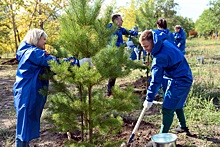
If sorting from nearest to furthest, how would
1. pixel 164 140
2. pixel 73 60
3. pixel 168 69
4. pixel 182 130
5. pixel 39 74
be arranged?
pixel 73 60 < pixel 39 74 < pixel 164 140 < pixel 168 69 < pixel 182 130

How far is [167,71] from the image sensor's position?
3.41 metres

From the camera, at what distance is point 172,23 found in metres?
27.1

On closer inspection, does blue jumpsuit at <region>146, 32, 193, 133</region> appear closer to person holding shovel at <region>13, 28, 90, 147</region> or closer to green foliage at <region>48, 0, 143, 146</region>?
green foliage at <region>48, 0, 143, 146</region>

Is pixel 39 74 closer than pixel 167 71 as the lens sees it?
Yes

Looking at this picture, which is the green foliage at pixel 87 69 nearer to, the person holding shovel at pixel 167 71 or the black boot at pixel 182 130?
the person holding shovel at pixel 167 71

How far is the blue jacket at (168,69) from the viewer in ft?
10.4

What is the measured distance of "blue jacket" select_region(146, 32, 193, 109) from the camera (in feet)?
10.4

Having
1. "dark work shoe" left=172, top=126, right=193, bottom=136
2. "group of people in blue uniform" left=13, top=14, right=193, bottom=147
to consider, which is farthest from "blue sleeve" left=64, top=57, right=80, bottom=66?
"dark work shoe" left=172, top=126, right=193, bottom=136

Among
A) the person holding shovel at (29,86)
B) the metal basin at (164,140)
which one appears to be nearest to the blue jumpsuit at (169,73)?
the metal basin at (164,140)

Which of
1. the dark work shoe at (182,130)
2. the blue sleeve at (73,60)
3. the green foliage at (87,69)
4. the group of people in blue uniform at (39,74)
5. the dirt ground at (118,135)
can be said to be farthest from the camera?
the dark work shoe at (182,130)

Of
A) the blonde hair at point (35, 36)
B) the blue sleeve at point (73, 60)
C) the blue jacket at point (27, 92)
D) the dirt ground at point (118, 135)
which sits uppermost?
the blonde hair at point (35, 36)

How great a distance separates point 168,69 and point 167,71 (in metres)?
0.04

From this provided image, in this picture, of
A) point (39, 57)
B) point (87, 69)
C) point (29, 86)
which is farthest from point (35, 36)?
point (87, 69)

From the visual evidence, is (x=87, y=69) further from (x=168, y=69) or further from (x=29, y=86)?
(x=168, y=69)
